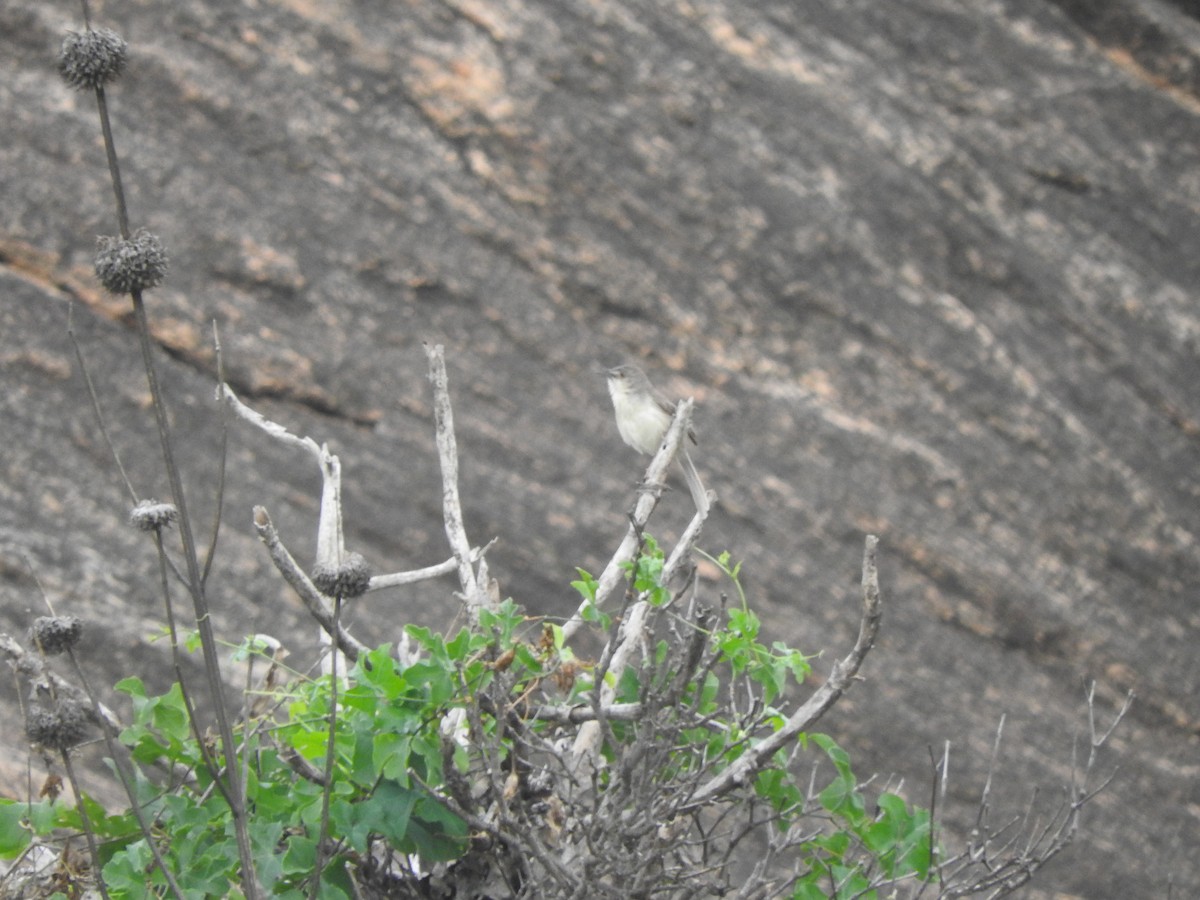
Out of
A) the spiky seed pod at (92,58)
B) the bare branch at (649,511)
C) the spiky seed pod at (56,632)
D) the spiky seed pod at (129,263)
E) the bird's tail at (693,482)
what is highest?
the spiky seed pod at (92,58)

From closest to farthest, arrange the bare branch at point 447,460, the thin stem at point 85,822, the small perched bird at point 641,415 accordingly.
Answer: the thin stem at point 85,822 < the bare branch at point 447,460 < the small perched bird at point 641,415

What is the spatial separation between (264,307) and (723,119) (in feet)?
11.8

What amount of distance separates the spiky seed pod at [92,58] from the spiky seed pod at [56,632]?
1061mm

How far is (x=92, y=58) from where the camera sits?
2596 millimetres

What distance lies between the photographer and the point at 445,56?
9859 millimetres

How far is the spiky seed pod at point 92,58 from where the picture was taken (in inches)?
102

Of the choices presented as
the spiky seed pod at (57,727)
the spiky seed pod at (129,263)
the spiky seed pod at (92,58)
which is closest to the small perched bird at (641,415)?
the spiky seed pod at (57,727)

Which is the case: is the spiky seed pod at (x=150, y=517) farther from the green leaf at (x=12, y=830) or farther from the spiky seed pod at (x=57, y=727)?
the green leaf at (x=12, y=830)

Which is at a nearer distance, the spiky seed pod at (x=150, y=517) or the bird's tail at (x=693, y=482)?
the spiky seed pod at (x=150, y=517)

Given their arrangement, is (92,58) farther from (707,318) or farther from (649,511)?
(707,318)

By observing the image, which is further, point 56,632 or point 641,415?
point 641,415

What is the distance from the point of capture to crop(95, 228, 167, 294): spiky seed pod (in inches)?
103

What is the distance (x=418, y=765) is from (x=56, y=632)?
0.85 metres

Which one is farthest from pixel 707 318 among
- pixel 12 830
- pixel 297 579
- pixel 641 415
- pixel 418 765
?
pixel 12 830
